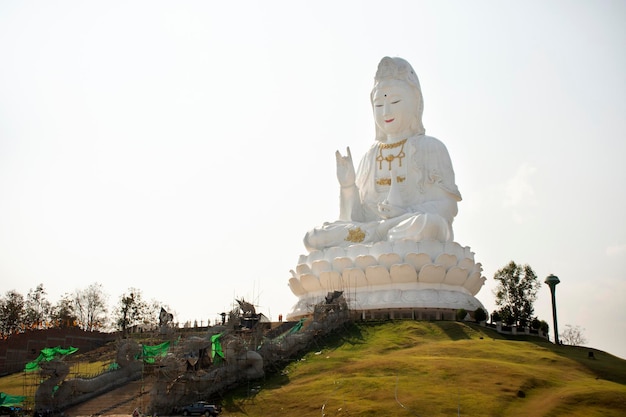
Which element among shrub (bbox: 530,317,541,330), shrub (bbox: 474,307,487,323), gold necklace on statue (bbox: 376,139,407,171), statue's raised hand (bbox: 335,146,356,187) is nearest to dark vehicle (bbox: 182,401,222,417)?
shrub (bbox: 474,307,487,323)

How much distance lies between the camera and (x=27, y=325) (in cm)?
3731

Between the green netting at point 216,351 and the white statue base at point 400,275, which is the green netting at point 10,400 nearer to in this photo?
the green netting at point 216,351

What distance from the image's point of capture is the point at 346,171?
31.0 meters

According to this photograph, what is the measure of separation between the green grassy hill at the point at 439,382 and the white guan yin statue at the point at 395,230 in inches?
205

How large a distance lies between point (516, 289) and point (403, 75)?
1117 centimetres

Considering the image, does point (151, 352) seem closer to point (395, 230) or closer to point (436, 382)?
point (436, 382)

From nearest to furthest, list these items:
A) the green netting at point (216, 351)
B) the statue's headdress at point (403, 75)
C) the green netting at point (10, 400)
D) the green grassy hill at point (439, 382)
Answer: the green grassy hill at point (439, 382) → the green netting at point (216, 351) → the green netting at point (10, 400) → the statue's headdress at point (403, 75)

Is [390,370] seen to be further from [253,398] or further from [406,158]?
[406,158]

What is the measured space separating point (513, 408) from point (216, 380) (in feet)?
23.5

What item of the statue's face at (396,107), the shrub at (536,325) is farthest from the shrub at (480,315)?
the statue's face at (396,107)

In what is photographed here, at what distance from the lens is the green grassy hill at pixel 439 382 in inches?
601

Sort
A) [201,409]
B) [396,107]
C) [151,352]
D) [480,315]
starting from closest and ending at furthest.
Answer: [201,409]
[151,352]
[480,315]
[396,107]

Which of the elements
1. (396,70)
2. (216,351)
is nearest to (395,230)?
(396,70)

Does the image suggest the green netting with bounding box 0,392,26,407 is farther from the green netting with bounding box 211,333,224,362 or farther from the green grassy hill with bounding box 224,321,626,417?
the green grassy hill with bounding box 224,321,626,417
